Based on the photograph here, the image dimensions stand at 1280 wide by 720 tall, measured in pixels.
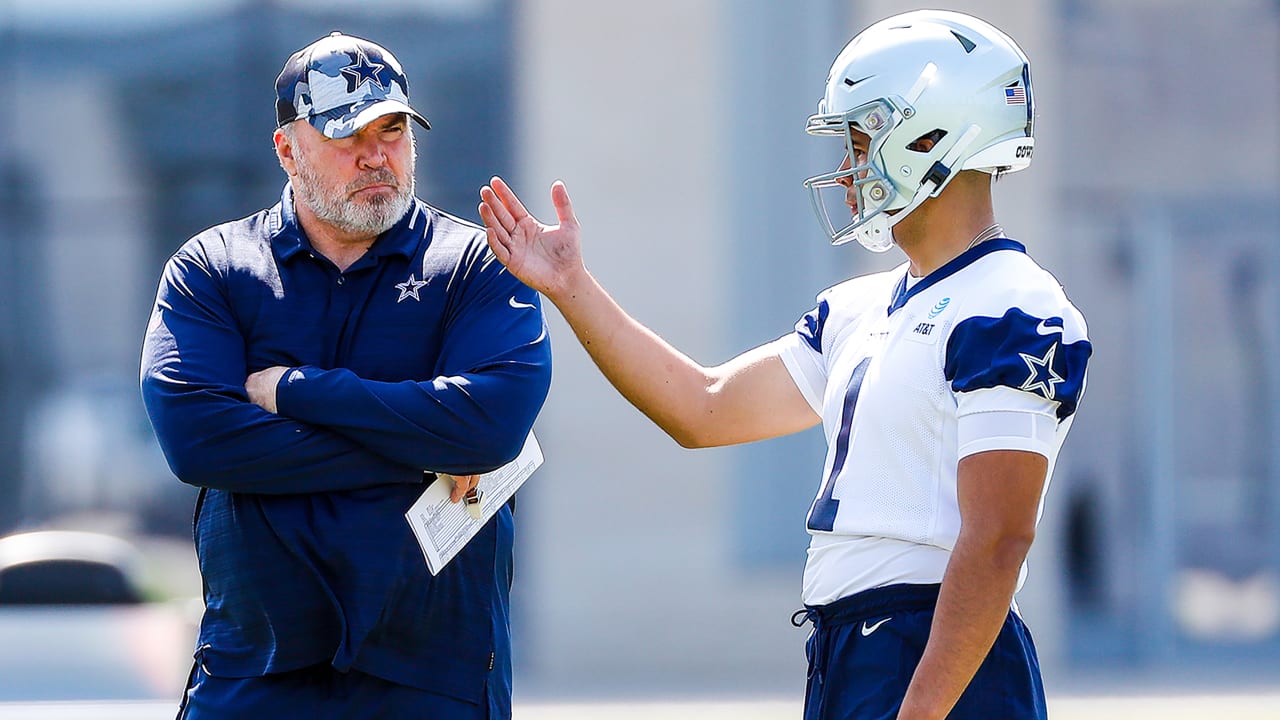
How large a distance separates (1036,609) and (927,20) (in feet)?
25.2

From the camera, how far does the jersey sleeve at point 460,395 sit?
10.9 ft

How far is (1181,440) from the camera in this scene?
1072 centimetres

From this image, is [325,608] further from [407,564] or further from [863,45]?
[863,45]

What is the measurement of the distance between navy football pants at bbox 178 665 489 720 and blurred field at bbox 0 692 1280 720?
5.21m

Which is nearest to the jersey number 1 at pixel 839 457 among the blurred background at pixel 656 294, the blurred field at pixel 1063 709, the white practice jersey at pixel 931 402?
the white practice jersey at pixel 931 402

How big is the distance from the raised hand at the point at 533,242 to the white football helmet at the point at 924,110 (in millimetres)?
566

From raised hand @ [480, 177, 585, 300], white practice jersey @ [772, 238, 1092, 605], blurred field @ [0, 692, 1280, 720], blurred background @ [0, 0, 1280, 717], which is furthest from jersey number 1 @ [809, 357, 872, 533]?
blurred background @ [0, 0, 1280, 717]

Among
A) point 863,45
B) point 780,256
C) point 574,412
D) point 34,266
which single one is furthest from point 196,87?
point 863,45

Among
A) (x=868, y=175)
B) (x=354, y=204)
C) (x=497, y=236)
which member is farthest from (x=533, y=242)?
(x=868, y=175)

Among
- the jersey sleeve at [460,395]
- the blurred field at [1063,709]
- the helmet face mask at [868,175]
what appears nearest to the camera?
the helmet face mask at [868,175]

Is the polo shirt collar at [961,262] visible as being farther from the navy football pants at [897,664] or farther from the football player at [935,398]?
the navy football pants at [897,664]

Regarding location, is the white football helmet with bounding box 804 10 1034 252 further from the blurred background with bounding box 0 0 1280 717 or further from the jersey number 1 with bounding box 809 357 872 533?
the blurred background with bounding box 0 0 1280 717

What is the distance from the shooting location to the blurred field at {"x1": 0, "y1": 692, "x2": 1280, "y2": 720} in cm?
827

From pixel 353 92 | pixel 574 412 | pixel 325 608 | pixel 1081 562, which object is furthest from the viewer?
pixel 1081 562
